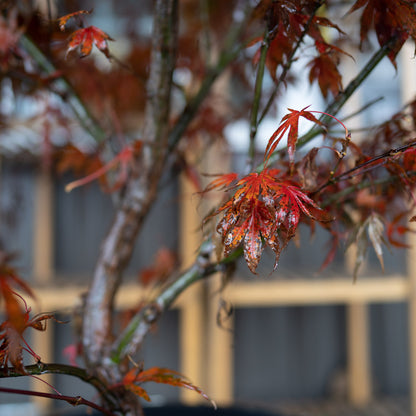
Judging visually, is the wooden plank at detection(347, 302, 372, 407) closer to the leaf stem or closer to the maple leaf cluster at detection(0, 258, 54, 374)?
the leaf stem

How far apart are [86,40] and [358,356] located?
1.88 meters

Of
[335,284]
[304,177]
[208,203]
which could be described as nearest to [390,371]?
[335,284]

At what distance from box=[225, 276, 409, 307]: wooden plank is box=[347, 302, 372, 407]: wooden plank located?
32 centimetres

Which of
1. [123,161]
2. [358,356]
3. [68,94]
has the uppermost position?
[68,94]

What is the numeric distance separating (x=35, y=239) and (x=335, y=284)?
141 centimetres

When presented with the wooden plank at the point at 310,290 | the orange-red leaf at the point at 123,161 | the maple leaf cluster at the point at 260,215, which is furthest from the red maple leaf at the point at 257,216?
the wooden plank at the point at 310,290

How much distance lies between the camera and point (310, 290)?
160 centimetres

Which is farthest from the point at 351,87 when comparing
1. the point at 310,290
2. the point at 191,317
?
the point at 191,317

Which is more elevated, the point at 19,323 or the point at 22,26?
the point at 22,26

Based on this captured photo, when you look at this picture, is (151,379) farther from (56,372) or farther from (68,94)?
(68,94)

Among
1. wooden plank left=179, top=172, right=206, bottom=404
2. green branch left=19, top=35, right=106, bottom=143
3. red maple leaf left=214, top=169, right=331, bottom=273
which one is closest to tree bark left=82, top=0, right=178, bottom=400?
green branch left=19, top=35, right=106, bottom=143

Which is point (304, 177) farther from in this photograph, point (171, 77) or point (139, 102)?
point (139, 102)

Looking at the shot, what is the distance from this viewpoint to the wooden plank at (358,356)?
188cm

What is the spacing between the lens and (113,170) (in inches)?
32.6
